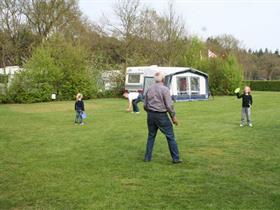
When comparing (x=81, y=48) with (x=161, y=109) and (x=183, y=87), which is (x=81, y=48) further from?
(x=161, y=109)

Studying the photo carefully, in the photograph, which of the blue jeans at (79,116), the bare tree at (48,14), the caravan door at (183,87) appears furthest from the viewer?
the bare tree at (48,14)

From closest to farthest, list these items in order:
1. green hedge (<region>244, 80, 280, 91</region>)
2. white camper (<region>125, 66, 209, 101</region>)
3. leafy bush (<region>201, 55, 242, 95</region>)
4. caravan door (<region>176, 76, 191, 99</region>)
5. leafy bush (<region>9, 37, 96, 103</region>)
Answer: leafy bush (<region>9, 37, 96, 103</region>) → white camper (<region>125, 66, 209, 101</region>) → caravan door (<region>176, 76, 191, 99</region>) → leafy bush (<region>201, 55, 242, 95</region>) → green hedge (<region>244, 80, 280, 91</region>)

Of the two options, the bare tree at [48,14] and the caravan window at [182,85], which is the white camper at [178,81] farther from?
the bare tree at [48,14]

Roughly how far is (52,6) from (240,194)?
29.9m

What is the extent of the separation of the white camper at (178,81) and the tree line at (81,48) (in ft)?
12.4

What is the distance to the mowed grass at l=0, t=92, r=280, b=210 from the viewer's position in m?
4.38

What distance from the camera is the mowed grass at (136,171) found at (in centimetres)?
438

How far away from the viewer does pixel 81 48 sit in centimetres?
2595

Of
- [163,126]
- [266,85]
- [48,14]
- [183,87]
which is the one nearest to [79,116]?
[163,126]

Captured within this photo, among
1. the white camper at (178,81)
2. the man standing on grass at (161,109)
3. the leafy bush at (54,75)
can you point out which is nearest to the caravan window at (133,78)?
the white camper at (178,81)

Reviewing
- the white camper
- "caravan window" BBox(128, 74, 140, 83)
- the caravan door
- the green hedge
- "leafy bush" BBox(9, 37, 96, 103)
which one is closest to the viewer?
"leafy bush" BBox(9, 37, 96, 103)

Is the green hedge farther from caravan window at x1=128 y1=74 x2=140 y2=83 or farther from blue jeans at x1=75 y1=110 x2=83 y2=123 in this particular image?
blue jeans at x1=75 y1=110 x2=83 y2=123

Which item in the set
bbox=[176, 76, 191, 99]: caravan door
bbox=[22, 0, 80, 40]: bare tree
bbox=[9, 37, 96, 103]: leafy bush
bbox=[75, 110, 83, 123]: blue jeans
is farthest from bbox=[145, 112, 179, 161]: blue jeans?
bbox=[22, 0, 80, 40]: bare tree

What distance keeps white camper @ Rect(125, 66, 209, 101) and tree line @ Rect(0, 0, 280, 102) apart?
12.4 feet
